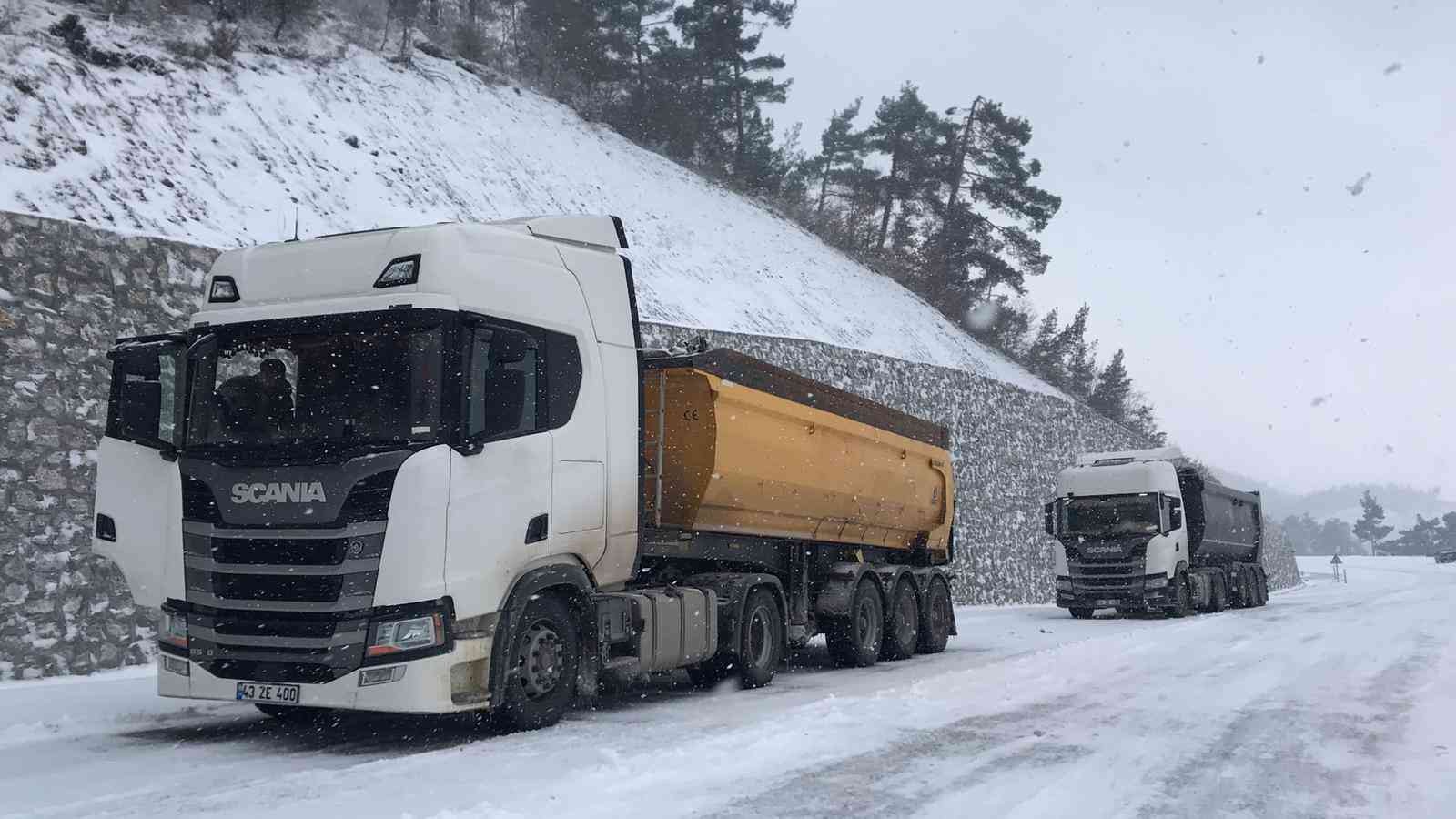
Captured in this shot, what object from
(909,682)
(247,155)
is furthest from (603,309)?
(247,155)

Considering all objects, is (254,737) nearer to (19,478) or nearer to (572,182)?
(19,478)

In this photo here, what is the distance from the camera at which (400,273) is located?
26.1ft

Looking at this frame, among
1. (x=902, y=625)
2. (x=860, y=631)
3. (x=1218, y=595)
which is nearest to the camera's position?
(x=860, y=631)

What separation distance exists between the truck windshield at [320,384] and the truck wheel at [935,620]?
32.9 ft

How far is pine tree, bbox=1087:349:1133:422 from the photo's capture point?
207ft

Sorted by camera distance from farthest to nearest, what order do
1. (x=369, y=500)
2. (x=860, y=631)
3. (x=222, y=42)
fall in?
1. (x=222, y=42)
2. (x=860, y=631)
3. (x=369, y=500)

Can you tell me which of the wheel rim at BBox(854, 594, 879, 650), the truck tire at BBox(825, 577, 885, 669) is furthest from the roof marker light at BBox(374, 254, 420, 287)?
the wheel rim at BBox(854, 594, 879, 650)

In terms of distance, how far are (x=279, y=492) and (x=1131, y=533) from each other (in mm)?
21043

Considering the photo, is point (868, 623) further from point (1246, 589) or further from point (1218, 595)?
point (1246, 589)

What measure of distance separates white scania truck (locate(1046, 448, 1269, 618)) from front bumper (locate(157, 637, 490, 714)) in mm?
19661

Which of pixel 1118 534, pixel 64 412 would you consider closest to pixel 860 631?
pixel 64 412

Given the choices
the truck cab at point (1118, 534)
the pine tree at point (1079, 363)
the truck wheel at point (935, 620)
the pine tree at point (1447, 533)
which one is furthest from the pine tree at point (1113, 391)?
the pine tree at point (1447, 533)

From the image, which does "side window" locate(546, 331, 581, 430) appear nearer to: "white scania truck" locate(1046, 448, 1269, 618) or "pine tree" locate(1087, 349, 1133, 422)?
"white scania truck" locate(1046, 448, 1269, 618)

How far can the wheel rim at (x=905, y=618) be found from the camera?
50.3 ft
